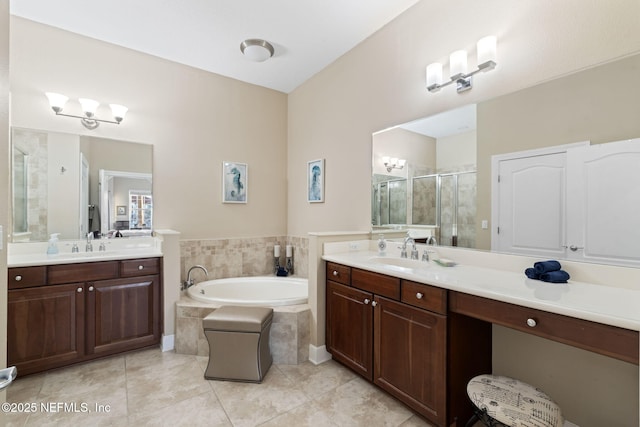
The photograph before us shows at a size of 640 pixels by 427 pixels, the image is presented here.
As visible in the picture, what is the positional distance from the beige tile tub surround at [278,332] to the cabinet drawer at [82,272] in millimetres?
639

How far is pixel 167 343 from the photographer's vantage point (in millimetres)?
2656

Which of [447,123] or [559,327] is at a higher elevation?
[447,123]

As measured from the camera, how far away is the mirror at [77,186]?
256 centimetres

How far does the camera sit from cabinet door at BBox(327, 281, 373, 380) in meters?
2.03

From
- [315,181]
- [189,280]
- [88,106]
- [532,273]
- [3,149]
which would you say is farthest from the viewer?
[315,181]

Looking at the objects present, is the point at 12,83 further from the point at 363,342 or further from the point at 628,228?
the point at 628,228

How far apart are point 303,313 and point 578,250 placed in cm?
193

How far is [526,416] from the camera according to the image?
1273mm

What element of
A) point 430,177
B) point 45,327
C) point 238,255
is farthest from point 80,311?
point 430,177

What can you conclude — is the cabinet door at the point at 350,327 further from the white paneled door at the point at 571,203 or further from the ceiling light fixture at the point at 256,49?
the ceiling light fixture at the point at 256,49

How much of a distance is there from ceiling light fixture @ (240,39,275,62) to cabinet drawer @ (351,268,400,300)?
2306 mm

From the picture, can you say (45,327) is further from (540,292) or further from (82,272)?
(540,292)

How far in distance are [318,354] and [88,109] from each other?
3090 mm

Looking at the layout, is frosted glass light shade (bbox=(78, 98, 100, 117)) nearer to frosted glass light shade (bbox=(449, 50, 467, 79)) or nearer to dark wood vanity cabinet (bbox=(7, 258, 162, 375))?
dark wood vanity cabinet (bbox=(7, 258, 162, 375))
